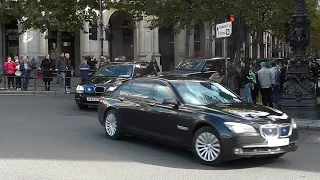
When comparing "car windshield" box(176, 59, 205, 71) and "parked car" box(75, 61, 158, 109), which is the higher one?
"car windshield" box(176, 59, 205, 71)

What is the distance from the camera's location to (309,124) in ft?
40.6

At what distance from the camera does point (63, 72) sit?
72.2ft

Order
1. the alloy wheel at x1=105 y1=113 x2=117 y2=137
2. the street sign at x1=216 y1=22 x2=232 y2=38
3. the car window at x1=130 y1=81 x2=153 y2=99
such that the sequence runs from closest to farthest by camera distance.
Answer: the car window at x1=130 y1=81 x2=153 y2=99, the alloy wheel at x1=105 y1=113 x2=117 y2=137, the street sign at x1=216 y1=22 x2=232 y2=38

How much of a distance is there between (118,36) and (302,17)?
105 feet

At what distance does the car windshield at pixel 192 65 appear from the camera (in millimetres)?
19797

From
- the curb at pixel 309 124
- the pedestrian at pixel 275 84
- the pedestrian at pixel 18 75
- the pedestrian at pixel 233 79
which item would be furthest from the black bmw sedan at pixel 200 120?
the pedestrian at pixel 18 75

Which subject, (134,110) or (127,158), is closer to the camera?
(127,158)

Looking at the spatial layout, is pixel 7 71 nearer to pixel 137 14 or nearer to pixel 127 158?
pixel 137 14

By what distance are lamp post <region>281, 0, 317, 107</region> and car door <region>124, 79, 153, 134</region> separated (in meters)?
5.81

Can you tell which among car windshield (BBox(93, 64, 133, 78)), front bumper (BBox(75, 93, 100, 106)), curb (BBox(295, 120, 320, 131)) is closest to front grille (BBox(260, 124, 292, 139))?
curb (BBox(295, 120, 320, 131))

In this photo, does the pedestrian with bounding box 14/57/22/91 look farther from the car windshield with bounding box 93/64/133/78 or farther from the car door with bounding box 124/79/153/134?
the car door with bounding box 124/79/153/134

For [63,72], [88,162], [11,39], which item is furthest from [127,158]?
[11,39]

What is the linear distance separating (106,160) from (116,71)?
8.64 metres

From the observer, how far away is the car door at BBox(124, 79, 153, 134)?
922 centimetres
